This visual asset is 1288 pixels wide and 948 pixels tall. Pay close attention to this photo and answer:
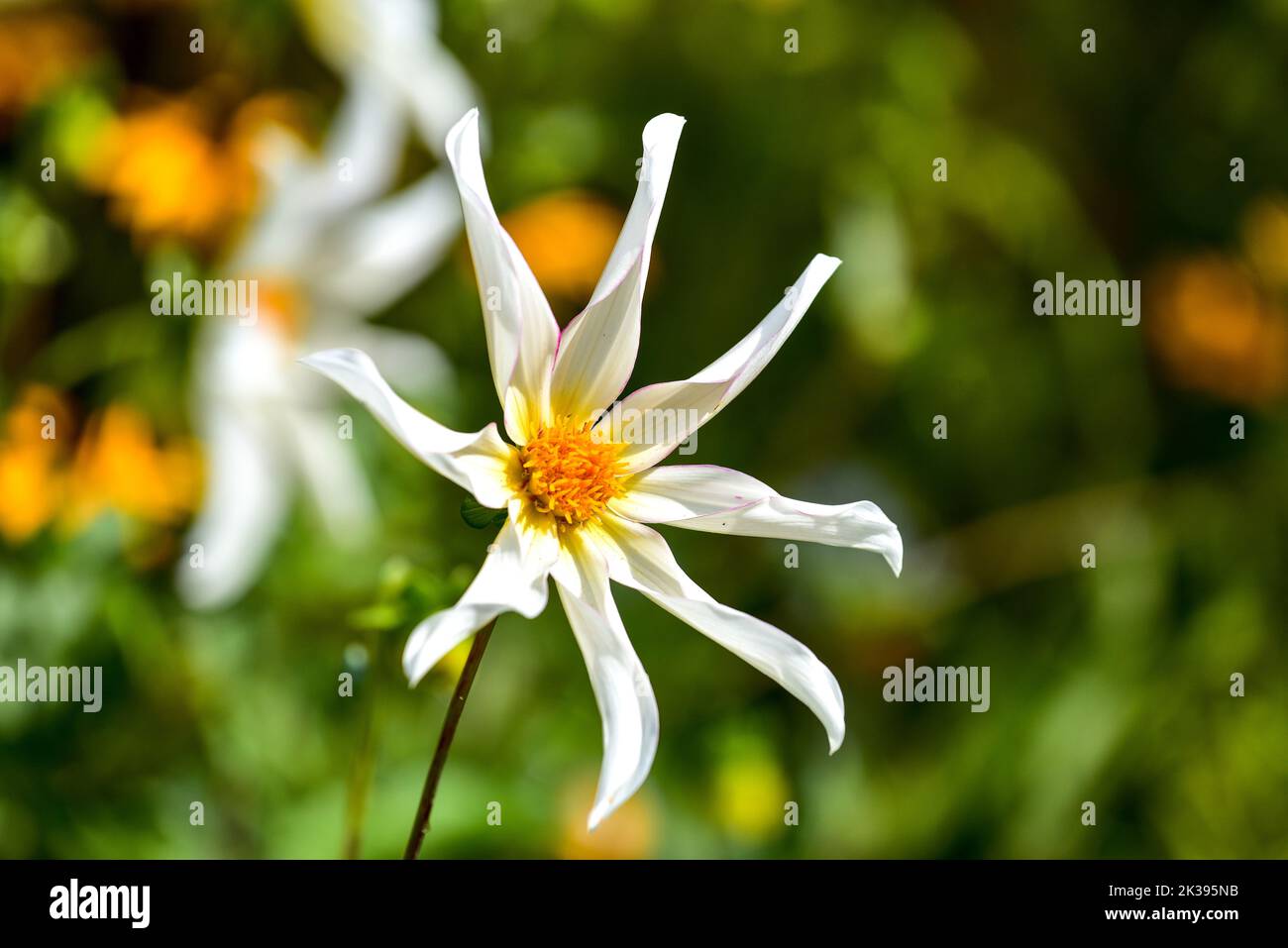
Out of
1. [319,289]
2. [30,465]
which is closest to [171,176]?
[319,289]

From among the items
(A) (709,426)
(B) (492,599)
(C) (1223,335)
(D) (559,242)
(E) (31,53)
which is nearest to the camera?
(B) (492,599)

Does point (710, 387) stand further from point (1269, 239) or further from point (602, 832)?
point (1269, 239)

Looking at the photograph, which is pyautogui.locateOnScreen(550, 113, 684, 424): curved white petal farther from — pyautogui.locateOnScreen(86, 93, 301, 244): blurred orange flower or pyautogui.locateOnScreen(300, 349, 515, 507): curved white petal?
pyautogui.locateOnScreen(86, 93, 301, 244): blurred orange flower

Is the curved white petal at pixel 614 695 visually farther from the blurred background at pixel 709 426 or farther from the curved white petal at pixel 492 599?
the blurred background at pixel 709 426

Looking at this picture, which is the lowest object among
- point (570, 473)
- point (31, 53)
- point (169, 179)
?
point (570, 473)

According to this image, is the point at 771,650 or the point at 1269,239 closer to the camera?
the point at 771,650

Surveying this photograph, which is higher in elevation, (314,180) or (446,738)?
(314,180)

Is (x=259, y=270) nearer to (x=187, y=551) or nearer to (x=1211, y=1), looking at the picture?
(x=187, y=551)
